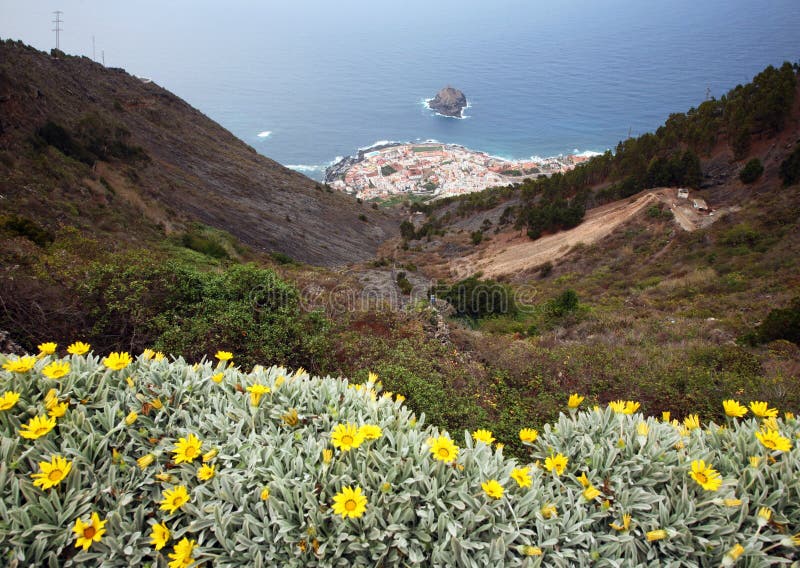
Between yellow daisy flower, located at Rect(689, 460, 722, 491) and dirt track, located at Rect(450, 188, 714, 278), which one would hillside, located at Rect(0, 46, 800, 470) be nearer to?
dirt track, located at Rect(450, 188, 714, 278)

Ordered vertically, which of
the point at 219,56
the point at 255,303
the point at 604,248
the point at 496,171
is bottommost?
the point at 255,303

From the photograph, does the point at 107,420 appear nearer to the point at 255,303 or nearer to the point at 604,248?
the point at 255,303

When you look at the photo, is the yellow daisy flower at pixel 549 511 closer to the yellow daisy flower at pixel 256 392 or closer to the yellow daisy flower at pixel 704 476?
the yellow daisy flower at pixel 704 476

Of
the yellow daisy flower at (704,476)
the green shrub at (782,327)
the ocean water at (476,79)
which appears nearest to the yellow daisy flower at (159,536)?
the yellow daisy flower at (704,476)

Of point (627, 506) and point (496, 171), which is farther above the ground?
point (496, 171)

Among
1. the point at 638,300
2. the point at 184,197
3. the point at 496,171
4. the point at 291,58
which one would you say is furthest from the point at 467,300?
the point at 291,58

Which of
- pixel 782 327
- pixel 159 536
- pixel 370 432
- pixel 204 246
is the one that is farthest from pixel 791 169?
pixel 159 536
